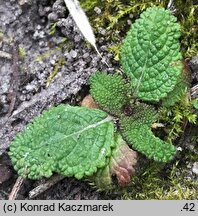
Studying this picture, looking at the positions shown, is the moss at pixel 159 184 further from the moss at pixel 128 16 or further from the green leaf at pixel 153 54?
the moss at pixel 128 16

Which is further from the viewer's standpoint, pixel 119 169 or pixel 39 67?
pixel 39 67

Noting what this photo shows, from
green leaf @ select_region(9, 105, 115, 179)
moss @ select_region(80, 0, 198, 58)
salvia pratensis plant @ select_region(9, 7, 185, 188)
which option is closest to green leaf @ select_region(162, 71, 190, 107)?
salvia pratensis plant @ select_region(9, 7, 185, 188)

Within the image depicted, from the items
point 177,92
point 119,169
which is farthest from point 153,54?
point 119,169

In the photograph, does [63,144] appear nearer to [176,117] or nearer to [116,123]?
[116,123]

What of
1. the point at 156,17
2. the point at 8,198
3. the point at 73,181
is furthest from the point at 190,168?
the point at 8,198

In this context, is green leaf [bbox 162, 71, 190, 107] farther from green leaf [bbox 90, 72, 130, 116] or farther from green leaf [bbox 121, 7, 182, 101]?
green leaf [bbox 90, 72, 130, 116]

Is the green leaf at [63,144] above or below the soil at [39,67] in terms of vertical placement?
below

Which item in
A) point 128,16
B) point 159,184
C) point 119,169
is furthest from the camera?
point 128,16

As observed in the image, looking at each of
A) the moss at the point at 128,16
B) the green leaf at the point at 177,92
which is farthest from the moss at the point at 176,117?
the moss at the point at 128,16
